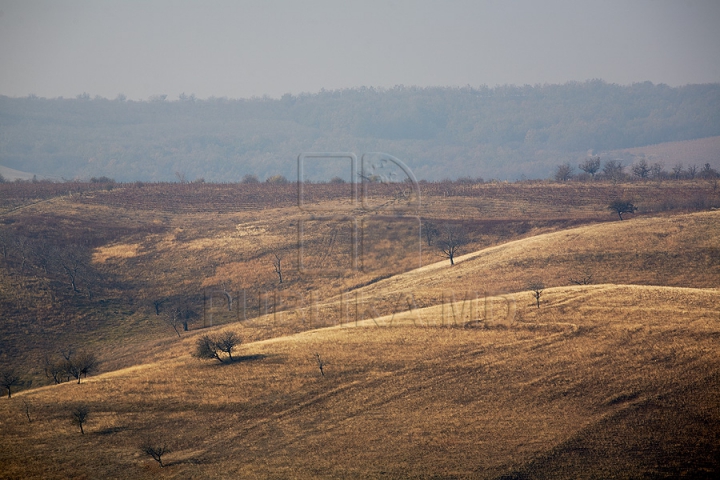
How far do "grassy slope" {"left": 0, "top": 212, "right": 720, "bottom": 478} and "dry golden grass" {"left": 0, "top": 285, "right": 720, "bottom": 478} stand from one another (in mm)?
102

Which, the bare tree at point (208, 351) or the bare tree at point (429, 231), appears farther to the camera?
the bare tree at point (429, 231)

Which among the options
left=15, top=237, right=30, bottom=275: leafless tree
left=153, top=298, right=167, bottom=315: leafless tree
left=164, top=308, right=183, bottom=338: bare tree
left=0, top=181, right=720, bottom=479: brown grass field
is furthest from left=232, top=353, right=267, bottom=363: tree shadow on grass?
left=15, top=237, right=30, bottom=275: leafless tree

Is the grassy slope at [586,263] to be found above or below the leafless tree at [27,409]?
above

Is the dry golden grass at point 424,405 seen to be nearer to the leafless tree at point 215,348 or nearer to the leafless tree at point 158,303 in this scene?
the leafless tree at point 215,348

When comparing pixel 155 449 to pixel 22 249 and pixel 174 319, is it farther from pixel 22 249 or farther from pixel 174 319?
pixel 22 249

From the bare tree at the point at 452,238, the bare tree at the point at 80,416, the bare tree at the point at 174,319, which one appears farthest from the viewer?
the bare tree at the point at 452,238

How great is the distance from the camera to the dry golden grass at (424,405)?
2991 centimetres

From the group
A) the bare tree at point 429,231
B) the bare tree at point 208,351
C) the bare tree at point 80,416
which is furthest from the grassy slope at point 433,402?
the bare tree at point 429,231

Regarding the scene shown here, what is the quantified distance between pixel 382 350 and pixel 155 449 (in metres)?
16.4

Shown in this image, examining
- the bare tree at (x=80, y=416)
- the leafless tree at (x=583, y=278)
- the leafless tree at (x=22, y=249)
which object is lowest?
the bare tree at (x=80, y=416)

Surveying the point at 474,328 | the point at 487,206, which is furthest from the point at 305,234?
the point at 474,328

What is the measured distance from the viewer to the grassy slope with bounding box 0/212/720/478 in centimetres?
2998

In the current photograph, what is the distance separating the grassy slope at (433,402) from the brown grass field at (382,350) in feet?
0.43

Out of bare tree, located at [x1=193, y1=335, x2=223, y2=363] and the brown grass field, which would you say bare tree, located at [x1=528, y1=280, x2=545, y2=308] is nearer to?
the brown grass field
